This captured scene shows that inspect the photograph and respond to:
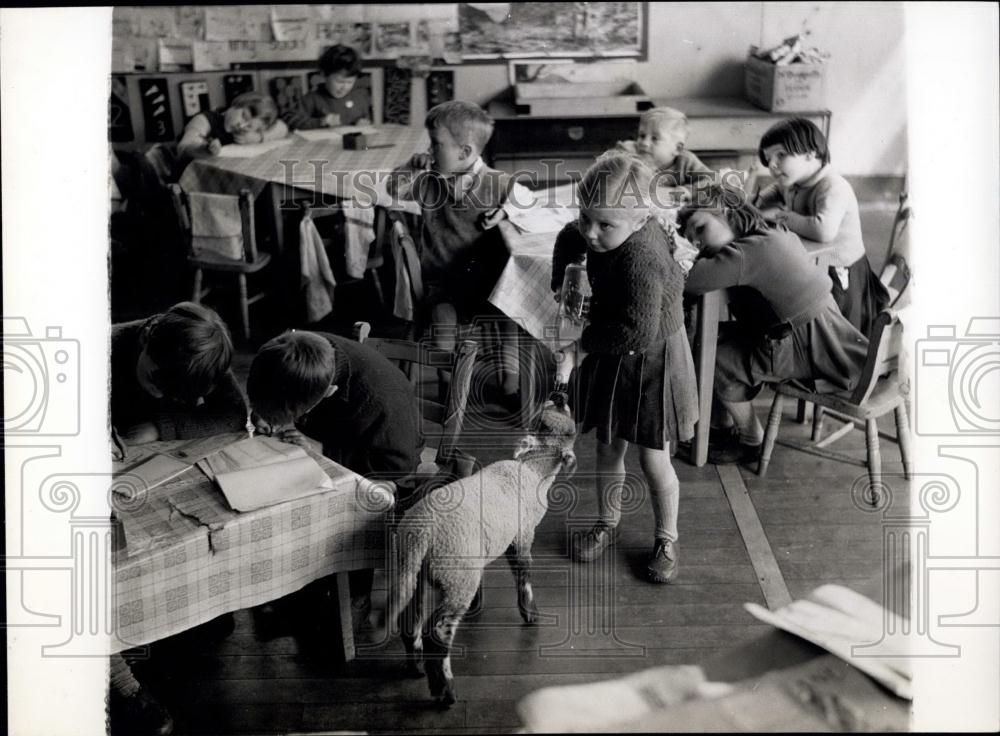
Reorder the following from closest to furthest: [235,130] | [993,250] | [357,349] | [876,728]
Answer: [876,728], [993,250], [357,349], [235,130]

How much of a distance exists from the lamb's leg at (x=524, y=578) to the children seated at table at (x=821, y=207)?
113 cm

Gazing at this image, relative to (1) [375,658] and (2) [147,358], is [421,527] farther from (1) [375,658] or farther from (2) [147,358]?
(2) [147,358]

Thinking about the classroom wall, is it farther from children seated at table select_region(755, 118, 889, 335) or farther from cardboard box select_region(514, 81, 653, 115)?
cardboard box select_region(514, 81, 653, 115)

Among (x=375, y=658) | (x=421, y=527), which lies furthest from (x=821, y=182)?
(x=375, y=658)

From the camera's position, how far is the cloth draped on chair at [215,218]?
10.8 ft

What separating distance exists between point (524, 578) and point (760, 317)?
987 millimetres

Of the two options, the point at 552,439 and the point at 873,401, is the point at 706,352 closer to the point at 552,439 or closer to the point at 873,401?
the point at 873,401

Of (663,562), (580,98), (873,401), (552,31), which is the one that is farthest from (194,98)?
(873,401)

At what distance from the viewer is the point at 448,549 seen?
6.97 feet

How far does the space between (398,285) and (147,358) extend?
88cm

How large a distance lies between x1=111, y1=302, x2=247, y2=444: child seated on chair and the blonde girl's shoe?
106 cm

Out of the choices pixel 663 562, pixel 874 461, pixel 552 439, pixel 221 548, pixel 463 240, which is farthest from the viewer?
pixel 463 240

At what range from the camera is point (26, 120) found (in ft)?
6.23

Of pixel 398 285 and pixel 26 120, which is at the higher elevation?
pixel 26 120
